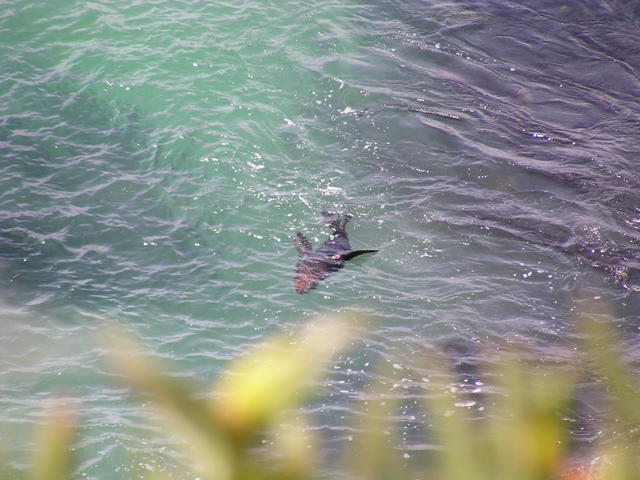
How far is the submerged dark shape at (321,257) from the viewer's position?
8.66 m

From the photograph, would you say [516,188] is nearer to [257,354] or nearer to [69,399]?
[257,354]

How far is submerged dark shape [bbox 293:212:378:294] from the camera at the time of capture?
8.66 m

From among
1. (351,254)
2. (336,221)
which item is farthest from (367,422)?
(336,221)

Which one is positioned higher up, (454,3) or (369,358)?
(454,3)

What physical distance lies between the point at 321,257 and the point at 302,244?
359 mm

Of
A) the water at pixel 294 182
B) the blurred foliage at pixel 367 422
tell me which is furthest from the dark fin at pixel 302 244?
the blurred foliage at pixel 367 422

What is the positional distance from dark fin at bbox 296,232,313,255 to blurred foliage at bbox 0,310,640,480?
4.48ft

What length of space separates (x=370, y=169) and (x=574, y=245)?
3025 millimetres

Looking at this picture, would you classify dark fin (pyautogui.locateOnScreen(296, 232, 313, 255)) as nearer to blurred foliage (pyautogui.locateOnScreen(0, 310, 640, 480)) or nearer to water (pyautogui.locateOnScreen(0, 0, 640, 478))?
water (pyautogui.locateOnScreen(0, 0, 640, 478))

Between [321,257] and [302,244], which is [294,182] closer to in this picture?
[302,244]

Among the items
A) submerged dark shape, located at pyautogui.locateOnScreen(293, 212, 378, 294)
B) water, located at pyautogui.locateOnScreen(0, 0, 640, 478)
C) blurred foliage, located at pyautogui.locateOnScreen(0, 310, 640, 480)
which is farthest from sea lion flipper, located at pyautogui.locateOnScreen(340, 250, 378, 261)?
blurred foliage, located at pyautogui.locateOnScreen(0, 310, 640, 480)

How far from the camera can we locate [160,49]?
497 inches

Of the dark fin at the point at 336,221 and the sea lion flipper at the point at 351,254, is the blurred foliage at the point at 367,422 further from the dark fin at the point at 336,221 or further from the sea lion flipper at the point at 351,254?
the dark fin at the point at 336,221

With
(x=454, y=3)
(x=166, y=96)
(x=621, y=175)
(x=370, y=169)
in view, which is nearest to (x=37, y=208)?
(x=166, y=96)
